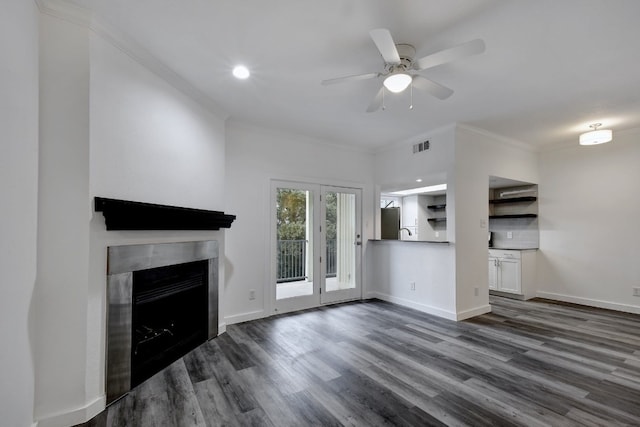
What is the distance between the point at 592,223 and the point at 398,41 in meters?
4.73

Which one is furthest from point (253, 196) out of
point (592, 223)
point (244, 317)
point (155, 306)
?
point (592, 223)

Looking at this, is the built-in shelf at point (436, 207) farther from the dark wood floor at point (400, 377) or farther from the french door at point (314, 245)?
the dark wood floor at point (400, 377)

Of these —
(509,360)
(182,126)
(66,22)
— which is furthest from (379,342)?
(66,22)

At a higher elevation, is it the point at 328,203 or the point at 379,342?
the point at 328,203

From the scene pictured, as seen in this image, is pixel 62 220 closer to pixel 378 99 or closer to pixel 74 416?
pixel 74 416

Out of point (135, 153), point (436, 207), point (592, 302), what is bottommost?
point (592, 302)

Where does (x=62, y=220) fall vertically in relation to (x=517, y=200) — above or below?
below

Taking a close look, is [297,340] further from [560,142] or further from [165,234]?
[560,142]

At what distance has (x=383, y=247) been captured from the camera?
201 inches

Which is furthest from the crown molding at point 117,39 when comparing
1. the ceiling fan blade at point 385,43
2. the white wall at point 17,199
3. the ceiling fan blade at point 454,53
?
the ceiling fan blade at point 454,53

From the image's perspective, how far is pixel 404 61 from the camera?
2309 millimetres

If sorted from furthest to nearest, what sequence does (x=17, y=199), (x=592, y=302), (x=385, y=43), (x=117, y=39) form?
(x=592, y=302) → (x=117, y=39) → (x=385, y=43) → (x=17, y=199)

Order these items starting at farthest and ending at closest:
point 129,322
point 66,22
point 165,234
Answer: point 165,234
point 129,322
point 66,22

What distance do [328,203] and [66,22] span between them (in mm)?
3520
